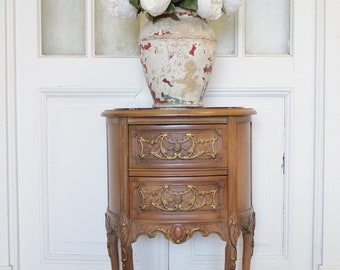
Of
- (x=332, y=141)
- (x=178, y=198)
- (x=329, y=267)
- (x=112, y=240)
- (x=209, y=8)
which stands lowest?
(x=329, y=267)

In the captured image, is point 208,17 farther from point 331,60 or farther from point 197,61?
point 331,60

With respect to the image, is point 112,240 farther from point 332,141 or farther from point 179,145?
point 332,141

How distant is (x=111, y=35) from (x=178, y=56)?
0.51 m

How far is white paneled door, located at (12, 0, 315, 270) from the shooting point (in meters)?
1.85

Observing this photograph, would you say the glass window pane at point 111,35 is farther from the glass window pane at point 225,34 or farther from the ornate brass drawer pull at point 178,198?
the ornate brass drawer pull at point 178,198

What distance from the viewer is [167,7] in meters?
1.44

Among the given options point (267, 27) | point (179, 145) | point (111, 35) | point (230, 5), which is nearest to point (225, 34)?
point (267, 27)

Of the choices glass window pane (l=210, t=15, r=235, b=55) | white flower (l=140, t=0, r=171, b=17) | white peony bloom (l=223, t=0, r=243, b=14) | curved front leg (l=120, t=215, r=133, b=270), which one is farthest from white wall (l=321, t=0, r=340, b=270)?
curved front leg (l=120, t=215, r=133, b=270)

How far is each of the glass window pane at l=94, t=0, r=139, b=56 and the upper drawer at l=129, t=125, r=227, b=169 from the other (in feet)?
1.92

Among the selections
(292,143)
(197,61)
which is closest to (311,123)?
(292,143)

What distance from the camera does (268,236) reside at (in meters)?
1.90

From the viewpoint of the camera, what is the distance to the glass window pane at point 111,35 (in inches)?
74.0

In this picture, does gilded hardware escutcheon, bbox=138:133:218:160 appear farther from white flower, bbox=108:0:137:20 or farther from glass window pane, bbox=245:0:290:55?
glass window pane, bbox=245:0:290:55

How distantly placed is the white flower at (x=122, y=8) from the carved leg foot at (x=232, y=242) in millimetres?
736
